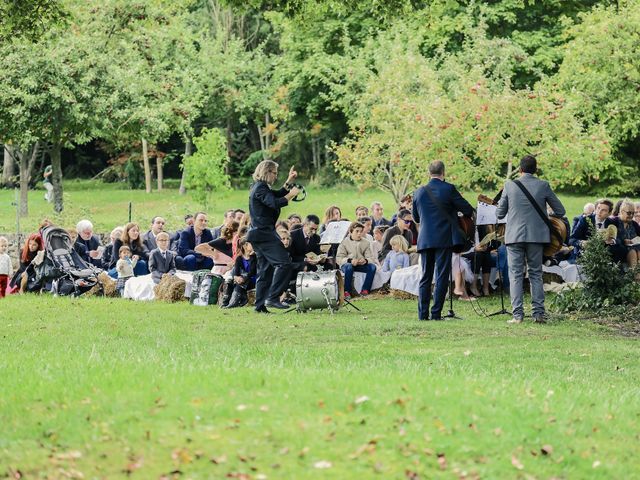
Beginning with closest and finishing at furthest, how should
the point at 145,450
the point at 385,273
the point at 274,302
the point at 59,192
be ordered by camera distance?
the point at 145,450, the point at 274,302, the point at 385,273, the point at 59,192

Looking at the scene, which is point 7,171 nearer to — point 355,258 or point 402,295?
point 355,258

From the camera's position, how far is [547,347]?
13.1 meters

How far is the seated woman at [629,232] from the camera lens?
19875 mm

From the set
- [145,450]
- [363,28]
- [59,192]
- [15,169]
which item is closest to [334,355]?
[145,450]

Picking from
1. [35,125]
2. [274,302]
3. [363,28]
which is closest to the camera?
[274,302]

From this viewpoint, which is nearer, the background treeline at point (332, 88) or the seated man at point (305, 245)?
the seated man at point (305, 245)

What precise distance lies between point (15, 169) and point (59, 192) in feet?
77.0

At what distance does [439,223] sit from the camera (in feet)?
51.9

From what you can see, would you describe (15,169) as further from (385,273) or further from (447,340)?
(447,340)

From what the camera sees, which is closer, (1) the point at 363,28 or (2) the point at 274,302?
(2) the point at 274,302

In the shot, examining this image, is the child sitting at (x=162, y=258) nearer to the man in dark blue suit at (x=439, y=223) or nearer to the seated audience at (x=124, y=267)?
the seated audience at (x=124, y=267)

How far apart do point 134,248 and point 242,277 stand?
4.24 m

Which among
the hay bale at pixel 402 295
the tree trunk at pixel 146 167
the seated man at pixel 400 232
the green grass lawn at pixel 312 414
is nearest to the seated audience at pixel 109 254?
the seated man at pixel 400 232

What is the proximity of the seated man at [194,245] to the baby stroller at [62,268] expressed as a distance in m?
1.56
